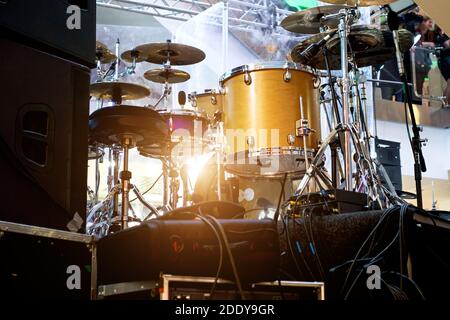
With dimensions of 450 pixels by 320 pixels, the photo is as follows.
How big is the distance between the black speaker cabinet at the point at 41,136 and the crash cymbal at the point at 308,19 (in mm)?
2256

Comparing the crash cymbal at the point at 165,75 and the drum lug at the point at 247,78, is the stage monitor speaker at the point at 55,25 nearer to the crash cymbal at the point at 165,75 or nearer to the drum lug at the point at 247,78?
the drum lug at the point at 247,78

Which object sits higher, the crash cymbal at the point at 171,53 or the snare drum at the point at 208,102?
the crash cymbal at the point at 171,53

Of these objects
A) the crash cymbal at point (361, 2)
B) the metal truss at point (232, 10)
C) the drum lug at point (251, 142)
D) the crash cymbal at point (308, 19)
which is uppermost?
the metal truss at point (232, 10)

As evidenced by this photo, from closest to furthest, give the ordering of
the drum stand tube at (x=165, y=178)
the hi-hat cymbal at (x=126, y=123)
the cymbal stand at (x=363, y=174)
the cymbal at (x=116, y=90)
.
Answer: the cymbal stand at (x=363, y=174) < the hi-hat cymbal at (x=126, y=123) < the cymbal at (x=116, y=90) < the drum stand tube at (x=165, y=178)

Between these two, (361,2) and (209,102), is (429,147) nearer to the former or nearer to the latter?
(209,102)

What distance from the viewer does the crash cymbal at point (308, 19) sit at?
10.9 feet

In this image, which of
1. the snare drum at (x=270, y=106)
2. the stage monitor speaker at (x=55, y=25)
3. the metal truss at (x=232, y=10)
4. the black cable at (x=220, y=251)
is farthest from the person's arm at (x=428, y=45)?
the black cable at (x=220, y=251)

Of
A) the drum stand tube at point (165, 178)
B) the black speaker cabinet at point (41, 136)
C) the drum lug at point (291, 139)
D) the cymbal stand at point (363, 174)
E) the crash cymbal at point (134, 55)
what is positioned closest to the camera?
the black speaker cabinet at point (41, 136)

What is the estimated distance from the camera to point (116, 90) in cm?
381

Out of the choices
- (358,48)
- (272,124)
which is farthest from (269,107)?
(358,48)

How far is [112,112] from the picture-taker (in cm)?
272

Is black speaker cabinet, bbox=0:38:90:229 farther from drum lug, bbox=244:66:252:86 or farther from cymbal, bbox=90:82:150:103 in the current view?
cymbal, bbox=90:82:150:103
